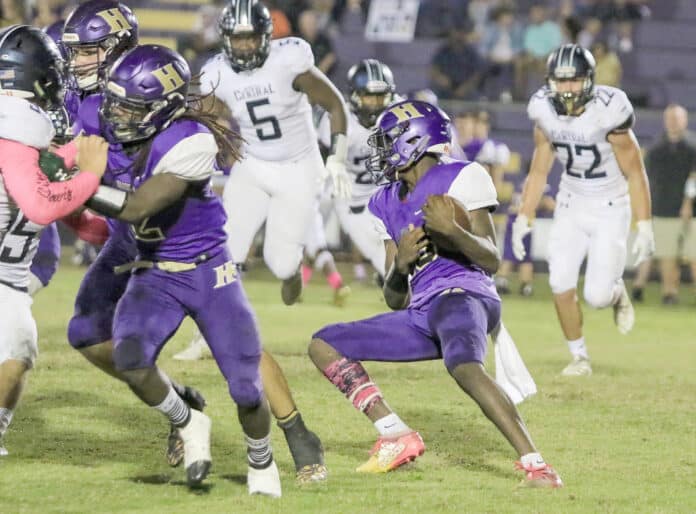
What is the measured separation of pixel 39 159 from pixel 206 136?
62 centimetres

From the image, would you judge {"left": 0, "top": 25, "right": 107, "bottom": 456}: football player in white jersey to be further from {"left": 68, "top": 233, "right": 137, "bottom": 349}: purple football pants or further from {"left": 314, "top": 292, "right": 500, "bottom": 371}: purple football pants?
{"left": 314, "top": 292, "right": 500, "bottom": 371}: purple football pants

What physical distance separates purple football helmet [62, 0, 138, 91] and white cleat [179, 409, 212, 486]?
1692 mm

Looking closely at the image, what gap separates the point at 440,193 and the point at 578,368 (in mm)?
3352

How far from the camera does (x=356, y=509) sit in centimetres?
504

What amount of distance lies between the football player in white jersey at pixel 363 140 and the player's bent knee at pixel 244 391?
489cm

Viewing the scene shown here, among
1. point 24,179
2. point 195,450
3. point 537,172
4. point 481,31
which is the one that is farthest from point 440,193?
point 481,31

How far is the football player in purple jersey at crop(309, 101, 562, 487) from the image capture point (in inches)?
213

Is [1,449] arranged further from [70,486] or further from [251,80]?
[251,80]

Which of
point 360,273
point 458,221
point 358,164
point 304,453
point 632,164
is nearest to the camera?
point 458,221

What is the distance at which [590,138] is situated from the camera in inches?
334

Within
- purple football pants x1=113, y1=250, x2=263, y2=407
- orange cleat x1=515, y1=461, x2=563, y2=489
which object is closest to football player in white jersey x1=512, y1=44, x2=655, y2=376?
orange cleat x1=515, y1=461, x2=563, y2=489

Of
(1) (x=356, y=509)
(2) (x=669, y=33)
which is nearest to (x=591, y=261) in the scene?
(1) (x=356, y=509)

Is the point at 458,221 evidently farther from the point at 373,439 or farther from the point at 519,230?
the point at 519,230

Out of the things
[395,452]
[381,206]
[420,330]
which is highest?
[381,206]
